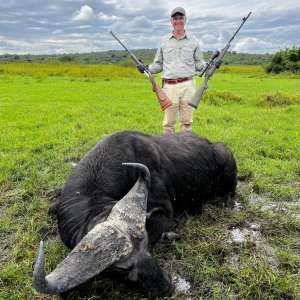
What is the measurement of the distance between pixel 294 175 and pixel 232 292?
12.1ft

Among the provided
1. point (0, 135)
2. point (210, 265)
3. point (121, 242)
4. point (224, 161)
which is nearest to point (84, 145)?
point (0, 135)

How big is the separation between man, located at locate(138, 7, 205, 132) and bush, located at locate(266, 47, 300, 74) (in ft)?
112

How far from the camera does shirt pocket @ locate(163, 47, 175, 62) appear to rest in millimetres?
7855

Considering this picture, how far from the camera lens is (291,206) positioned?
5.59 m

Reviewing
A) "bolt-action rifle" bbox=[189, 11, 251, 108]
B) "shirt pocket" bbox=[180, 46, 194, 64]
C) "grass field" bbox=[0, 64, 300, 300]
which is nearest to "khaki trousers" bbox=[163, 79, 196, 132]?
"bolt-action rifle" bbox=[189, 11, 251, 108]

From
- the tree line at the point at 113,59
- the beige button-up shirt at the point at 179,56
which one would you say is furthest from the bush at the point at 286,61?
the beige button-up shirt at the point at 179,56

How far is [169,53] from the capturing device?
7887 millimetres

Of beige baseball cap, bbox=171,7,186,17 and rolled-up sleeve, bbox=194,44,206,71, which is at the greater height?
beige baseball cap, bbox=171,7,186,17

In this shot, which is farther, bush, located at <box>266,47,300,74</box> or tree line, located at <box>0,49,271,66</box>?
tree line, located at <box>0,49,271,66</box>

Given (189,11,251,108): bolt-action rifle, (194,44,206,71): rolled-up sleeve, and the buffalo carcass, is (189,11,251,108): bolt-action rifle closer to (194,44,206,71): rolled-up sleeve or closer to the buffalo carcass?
(194,44,206,71): rolled-up sleeve

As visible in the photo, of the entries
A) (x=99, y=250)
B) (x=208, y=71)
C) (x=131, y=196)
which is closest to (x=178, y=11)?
(x=208, y=71)

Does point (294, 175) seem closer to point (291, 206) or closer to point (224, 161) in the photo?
point (291, 206)

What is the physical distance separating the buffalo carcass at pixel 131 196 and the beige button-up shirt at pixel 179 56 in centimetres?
247

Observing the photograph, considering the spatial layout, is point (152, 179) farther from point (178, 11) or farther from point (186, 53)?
point (178, 11)
